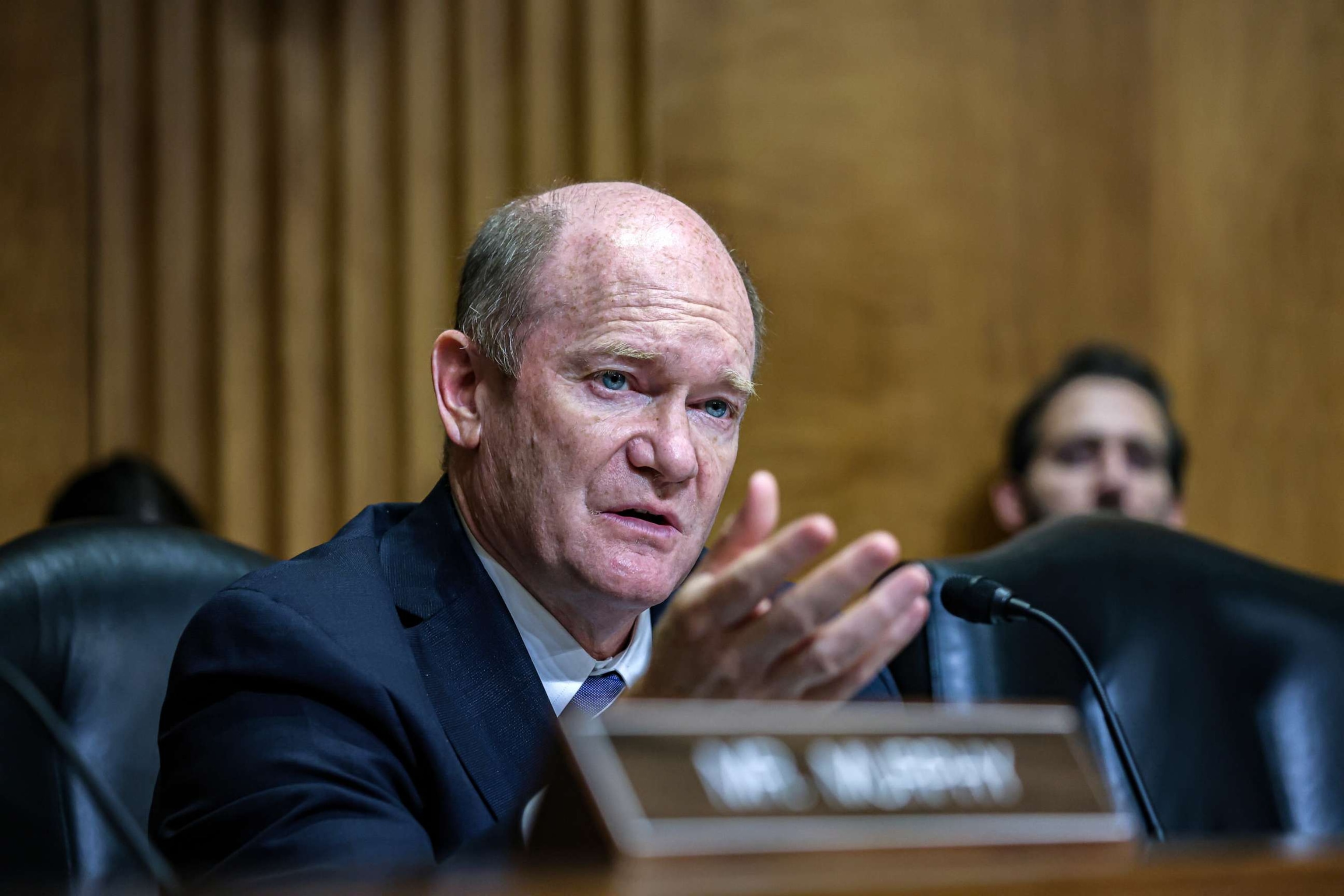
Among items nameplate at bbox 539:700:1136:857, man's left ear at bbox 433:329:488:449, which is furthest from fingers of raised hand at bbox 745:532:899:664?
man's left ear at bbox 433:329:488:449

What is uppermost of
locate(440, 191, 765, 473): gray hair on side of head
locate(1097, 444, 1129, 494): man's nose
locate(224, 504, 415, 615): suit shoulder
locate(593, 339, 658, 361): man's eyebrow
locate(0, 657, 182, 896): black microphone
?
locate(440, 191, 765, 473): gray hair on side of head

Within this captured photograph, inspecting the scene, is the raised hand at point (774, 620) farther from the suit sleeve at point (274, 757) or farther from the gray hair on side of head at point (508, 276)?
the gray hair on side of head at point (508, 276)

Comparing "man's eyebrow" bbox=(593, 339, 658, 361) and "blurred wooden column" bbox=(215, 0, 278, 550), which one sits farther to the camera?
"blurred wooden column" bbox=(215, 0, 278, 550)

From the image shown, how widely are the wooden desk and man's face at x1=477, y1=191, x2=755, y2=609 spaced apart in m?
0.83

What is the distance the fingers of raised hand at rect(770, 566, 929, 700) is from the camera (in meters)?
0.84

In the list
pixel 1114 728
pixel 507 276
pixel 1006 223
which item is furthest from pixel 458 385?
pixel 1006 223

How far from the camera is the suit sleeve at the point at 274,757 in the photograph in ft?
3.52

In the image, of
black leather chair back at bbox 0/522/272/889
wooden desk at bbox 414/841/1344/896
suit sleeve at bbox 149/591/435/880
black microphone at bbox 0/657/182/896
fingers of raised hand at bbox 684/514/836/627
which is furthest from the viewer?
black leather chair back at bbox 0/522/272/889

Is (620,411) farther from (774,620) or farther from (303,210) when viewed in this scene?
(303,210)

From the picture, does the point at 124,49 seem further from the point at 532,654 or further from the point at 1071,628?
the point at 1071,628

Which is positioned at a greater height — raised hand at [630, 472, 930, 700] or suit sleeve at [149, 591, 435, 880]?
raised hand at [630, 472, 930, 700]

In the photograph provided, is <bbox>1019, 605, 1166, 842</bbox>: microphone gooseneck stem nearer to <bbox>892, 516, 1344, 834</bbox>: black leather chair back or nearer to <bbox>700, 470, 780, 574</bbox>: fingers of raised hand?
<bbox>892, 516, 1344, 834</bbox>: black leather chair back

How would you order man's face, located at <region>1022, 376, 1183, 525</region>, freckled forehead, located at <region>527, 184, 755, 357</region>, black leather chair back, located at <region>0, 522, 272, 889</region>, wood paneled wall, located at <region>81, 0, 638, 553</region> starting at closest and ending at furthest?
black leather chair back, located at <region>0, 522, 272, 889</region> → freckled forehead, located at <region>527, 184, 755, 357</region> → wood paneled wall, located at <region>81, 0, 638, 553</region> → man's face, located at <region>1022, 376, 1183, 525</region>

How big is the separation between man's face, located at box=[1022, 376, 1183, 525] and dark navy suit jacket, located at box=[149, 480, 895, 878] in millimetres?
1791
